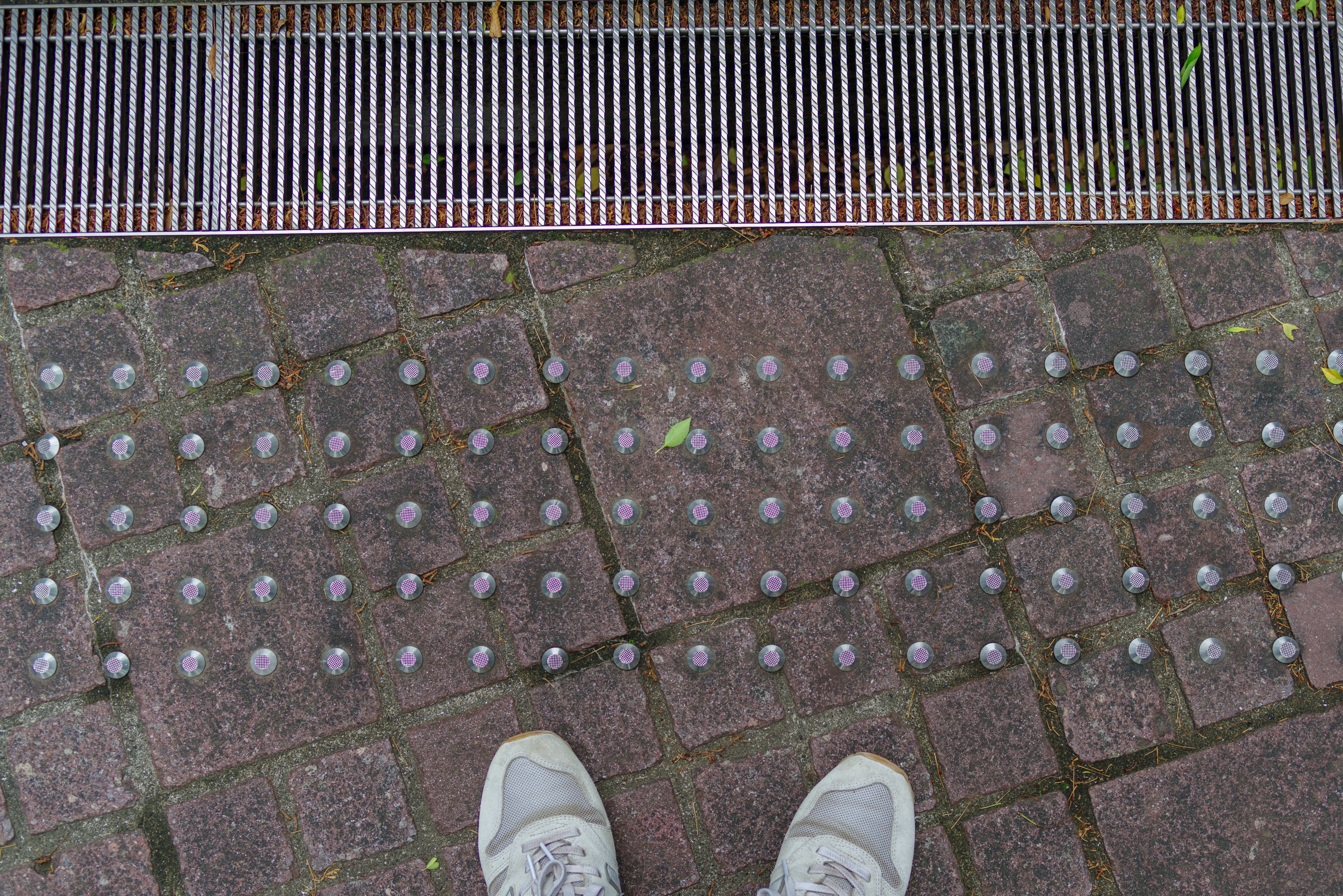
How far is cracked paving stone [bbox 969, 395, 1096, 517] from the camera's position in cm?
240

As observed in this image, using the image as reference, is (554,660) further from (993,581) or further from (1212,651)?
(1212,651)

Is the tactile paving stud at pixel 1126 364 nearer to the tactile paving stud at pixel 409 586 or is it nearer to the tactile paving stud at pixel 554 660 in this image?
the tactile paving stud at pixel 554 660

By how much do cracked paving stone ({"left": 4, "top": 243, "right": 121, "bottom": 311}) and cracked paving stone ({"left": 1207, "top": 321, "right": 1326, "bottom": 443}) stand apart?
10.5ft

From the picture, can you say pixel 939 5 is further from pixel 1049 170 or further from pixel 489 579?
pixel 489 579

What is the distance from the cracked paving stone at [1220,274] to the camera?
7.92 ft

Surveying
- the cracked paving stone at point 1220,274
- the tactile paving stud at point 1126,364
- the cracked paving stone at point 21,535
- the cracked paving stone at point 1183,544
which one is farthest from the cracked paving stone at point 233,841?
the cracked paving stone at point 1220,274

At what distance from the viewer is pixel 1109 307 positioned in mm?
2410

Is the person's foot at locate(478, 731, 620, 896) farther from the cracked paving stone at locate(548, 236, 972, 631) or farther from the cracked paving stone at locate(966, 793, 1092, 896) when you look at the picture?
the cracked paving stone at locate(966, 793, 1092, 896)

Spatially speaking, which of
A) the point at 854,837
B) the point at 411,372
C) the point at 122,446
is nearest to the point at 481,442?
the point at 411,372

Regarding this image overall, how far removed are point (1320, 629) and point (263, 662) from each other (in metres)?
3.00

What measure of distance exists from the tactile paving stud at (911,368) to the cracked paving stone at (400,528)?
1.36 metres

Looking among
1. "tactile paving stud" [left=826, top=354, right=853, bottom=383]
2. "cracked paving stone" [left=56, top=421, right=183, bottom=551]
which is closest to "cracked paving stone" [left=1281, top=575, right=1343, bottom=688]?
"tactile paving stud" [left=826, top=354, right=853, bottom=383]

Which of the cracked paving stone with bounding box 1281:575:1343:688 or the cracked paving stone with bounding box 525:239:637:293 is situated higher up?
the cracked paving stone with bounding box 525:239:637:293

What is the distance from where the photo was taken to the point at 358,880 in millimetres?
2357
